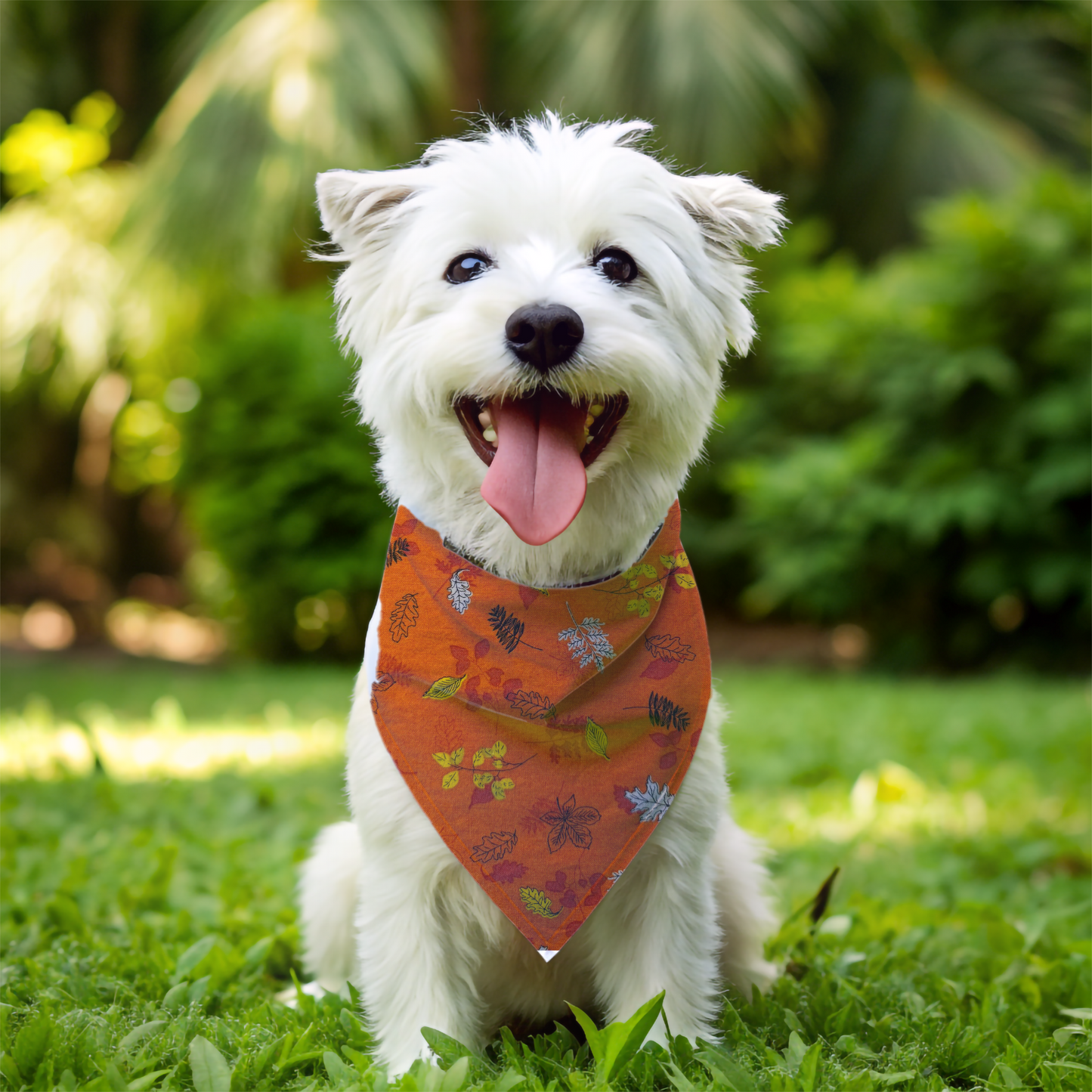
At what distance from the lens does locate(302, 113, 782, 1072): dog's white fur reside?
221 cm

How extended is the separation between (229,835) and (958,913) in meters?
2.61

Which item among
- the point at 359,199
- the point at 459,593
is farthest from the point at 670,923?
the point at 359,199

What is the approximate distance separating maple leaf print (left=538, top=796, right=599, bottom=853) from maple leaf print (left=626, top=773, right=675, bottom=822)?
3.4 inches

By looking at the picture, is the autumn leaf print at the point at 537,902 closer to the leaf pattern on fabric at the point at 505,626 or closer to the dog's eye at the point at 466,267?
the leaf pattern on fabric at the point at 505,626

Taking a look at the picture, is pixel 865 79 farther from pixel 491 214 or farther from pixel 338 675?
pixel 491 214

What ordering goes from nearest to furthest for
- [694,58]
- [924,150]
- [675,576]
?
[675,576], [694,58], [924,150]

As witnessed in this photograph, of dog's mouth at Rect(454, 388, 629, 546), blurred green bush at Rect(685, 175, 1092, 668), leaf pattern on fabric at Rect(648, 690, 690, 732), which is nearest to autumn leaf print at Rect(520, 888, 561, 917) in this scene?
leaf pattern on fabric at Rect(648, 690, 690, 732)

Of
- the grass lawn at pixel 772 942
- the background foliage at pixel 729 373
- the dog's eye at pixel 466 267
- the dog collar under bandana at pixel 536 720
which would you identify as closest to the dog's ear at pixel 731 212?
the dog's eye at pixel 466 267

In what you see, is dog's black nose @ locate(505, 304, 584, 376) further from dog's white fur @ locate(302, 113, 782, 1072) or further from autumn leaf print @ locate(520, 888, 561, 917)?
autumn leaf print @ locate(520, 888, 561, 917)

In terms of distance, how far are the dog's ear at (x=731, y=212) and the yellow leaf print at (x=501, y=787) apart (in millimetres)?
1279

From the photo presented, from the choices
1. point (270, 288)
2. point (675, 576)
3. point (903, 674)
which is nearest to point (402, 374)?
point (675, 576)

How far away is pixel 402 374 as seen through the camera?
226cm

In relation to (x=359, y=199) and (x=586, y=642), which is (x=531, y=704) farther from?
(x=359, y=199)

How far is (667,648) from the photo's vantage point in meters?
2.44
